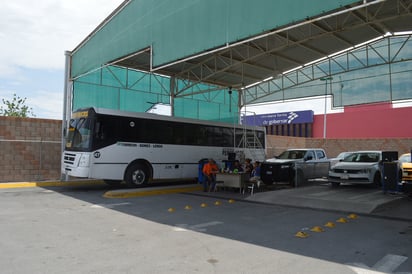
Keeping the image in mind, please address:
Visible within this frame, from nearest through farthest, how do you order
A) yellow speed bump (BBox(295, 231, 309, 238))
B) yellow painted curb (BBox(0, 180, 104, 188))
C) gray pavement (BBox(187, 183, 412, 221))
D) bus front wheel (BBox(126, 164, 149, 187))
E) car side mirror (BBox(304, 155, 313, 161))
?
yellow speed bump (BBox(295, 231, 309, 238)), gray pavement (BBox(187, 183, 412, 221)), bus front wheel (BBox(126, 164, 149, 187)), yellow painted curb (BBox(0, 180, 104, 188)), car side mirror (BBox(304, 155, 313, 161))

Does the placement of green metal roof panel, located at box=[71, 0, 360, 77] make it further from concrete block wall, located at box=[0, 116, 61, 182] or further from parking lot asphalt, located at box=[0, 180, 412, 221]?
parking lot asphalt, located at box=[0, 180, 412, 221]

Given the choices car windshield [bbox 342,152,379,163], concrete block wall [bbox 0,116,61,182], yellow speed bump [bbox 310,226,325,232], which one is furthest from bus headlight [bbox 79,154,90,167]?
car windshield [bbox 342,152,379,163]

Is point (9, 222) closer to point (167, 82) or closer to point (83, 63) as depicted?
point (83, 63)

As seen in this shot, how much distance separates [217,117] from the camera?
84.0 ft

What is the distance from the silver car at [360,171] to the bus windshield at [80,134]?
10520mm

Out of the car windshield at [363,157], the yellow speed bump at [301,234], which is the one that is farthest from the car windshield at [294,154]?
the yellow speed bump at [301,234]

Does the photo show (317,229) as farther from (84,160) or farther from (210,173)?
(84,160)

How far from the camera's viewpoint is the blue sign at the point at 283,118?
166ft

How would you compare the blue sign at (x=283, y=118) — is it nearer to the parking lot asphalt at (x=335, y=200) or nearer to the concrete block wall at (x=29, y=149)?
the concrete block wall at (x=29, y=149)

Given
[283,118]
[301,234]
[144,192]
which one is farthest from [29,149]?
[283,118]

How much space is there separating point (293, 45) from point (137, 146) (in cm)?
832

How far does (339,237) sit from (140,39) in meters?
12.7

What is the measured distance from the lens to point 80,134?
14398mm

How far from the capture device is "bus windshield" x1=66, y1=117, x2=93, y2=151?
46.1ft
